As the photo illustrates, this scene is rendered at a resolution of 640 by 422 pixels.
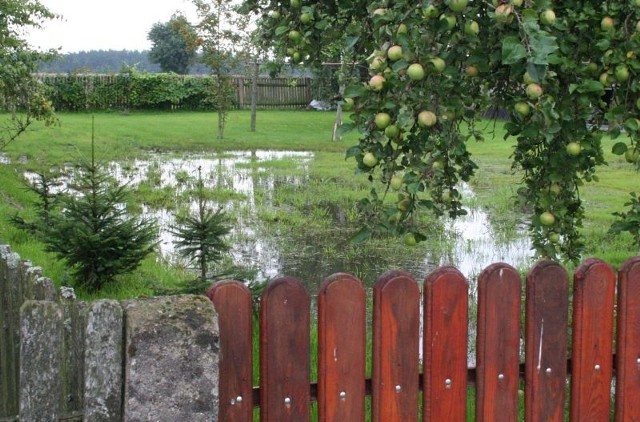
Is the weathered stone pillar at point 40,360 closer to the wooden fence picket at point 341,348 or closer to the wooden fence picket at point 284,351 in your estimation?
the wooden fence picket at point 284,351

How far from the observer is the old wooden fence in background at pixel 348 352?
2.39 m

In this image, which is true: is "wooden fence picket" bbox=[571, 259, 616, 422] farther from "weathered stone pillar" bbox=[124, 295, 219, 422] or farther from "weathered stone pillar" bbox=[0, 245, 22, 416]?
"weathered stone pillar" bbox=[0, 245, 22, 416]

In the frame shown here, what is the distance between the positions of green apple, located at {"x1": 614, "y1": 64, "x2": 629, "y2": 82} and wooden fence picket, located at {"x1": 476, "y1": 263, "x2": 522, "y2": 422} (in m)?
0.76

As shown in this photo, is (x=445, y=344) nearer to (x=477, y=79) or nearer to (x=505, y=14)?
(x=505, y=14)

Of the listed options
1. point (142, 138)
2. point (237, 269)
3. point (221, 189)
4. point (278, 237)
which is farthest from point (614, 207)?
point (142, 138)

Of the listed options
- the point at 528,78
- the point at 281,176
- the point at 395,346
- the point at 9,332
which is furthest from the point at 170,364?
the point at 281,176

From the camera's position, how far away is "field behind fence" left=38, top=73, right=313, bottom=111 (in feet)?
116

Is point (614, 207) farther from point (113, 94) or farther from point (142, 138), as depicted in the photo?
point (113, 94)

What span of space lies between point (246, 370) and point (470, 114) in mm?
1620

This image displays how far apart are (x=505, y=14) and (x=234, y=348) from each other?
4.27ft

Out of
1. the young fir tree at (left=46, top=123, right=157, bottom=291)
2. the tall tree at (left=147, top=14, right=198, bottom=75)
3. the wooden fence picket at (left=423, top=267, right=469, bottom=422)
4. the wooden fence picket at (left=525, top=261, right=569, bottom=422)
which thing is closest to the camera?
the wooden fence picket at (left=423, top=267, right=469, bottom=422)

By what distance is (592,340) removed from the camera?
3.01 m

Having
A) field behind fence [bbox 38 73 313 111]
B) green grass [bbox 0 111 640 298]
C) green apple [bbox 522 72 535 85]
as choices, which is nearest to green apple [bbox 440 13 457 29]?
green apple [bbox 522 72 535 85]

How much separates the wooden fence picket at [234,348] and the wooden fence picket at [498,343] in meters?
0.78
